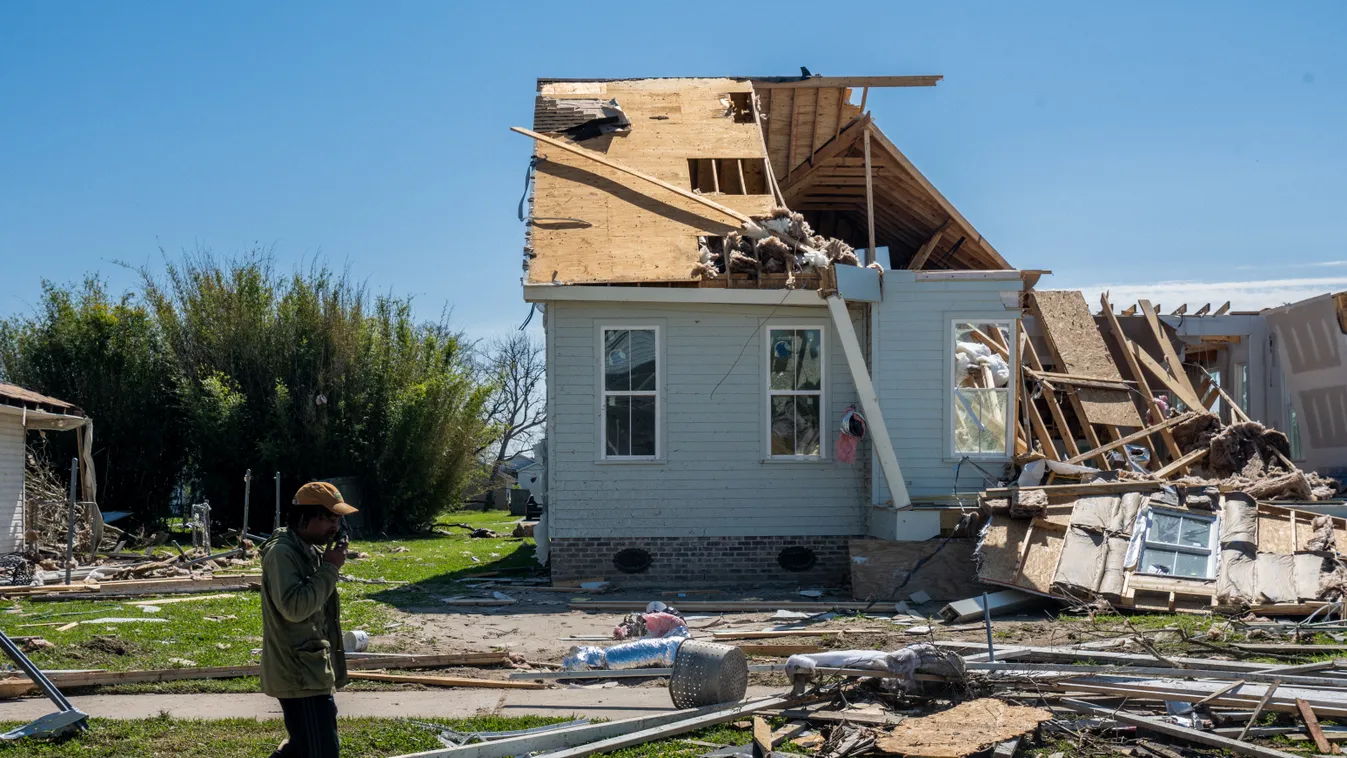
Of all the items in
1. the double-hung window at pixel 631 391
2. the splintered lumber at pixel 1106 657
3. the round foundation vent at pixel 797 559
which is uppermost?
the double-hung window at pixel 631 391

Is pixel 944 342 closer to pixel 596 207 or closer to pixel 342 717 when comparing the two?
pixel 596 207

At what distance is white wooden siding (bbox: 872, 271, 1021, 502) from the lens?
15.2 m

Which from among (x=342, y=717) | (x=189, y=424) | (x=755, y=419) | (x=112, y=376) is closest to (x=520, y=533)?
(x=189, y=424)

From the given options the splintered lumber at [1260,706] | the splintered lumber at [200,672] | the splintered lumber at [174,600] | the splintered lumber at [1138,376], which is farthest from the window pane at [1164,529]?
the splintered lumber at [174,600]

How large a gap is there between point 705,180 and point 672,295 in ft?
10.8

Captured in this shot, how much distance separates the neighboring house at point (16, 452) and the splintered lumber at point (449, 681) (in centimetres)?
1280

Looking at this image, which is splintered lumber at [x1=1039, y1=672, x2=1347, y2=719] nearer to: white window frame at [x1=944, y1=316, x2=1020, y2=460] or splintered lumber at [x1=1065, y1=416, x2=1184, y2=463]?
splintered lumber at [x1=1065, y1=416, x2=1184, y2=463]

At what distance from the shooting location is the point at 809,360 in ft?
51.6

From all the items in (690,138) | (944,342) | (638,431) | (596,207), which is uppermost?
Answer: (690,138)

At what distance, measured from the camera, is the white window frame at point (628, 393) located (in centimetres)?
1527

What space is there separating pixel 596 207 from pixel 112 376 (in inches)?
643

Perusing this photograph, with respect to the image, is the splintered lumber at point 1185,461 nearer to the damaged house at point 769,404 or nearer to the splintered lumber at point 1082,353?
the damaged house at point 769,404

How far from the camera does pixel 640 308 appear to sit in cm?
1533

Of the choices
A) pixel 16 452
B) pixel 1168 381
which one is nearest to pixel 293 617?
pixel 1168 381
